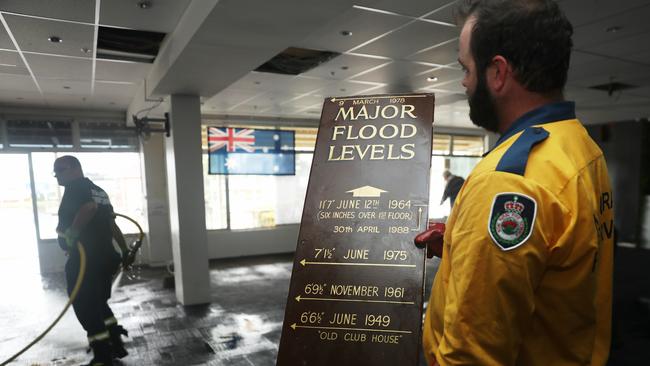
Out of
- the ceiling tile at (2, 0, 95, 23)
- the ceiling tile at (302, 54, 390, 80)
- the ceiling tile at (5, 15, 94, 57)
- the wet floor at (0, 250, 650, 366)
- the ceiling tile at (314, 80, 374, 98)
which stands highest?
the ceiling tile at (2, 0, 95, 23)

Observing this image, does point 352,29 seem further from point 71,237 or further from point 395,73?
point 71,237

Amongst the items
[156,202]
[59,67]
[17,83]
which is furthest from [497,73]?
[156,202]

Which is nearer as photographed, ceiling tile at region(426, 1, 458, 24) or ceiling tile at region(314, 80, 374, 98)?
ceiling tile at region(426, 1, 458, 24)

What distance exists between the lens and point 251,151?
6.95m

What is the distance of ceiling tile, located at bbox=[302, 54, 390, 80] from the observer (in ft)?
12.4

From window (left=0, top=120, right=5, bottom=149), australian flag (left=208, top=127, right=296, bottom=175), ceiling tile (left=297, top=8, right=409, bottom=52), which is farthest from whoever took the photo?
australian flag (left=208, top=127, right=296, bottom=175)

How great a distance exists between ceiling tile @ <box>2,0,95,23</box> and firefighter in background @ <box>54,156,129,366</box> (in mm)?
1078

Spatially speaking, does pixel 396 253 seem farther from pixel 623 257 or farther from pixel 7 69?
pixel 623 257

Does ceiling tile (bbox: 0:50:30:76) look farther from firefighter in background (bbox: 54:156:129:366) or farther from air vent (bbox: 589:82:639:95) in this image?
air vent (bbox: 589:82:639:95)

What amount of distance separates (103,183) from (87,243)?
13.0 ft

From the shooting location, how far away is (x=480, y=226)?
0.66m

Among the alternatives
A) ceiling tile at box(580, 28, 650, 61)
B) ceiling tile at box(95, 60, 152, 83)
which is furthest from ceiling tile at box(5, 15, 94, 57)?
ceiling tile at box(580, 28, 650, 61)

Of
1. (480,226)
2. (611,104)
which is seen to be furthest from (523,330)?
(611,104)

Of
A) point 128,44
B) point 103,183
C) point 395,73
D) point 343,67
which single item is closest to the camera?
point 128,44
